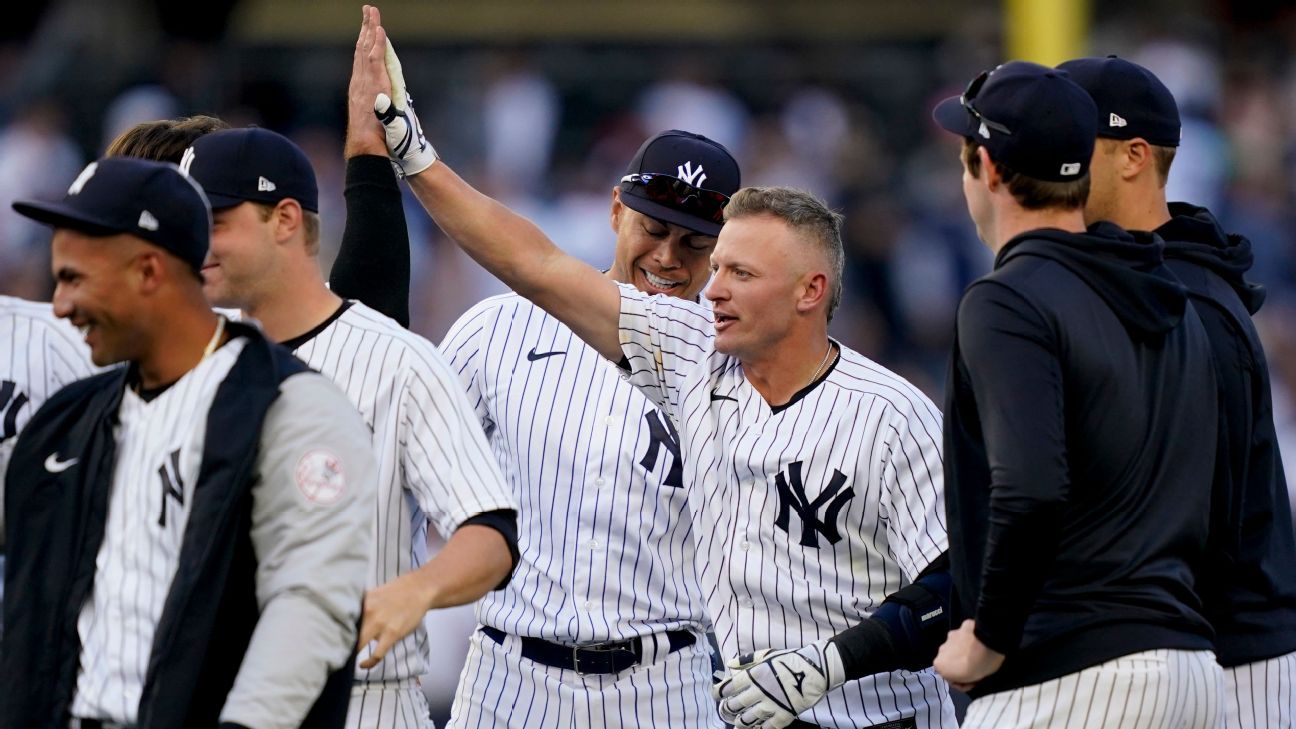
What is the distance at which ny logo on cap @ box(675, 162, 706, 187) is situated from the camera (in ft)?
16.2

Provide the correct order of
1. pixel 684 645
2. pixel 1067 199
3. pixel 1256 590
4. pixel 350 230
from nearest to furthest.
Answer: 1. pixel 1067 199
2. pixel 1256 590
3. pixel 350 230
4. pixel 684 645

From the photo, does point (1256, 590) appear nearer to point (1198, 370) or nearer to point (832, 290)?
point (1198, 370)

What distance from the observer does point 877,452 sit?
4.12m

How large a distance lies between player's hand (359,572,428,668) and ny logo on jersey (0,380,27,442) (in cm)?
130

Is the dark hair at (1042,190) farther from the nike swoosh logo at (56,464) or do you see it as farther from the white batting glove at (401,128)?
the nike swoosh logo at (56,464)

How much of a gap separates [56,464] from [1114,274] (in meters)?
1.98

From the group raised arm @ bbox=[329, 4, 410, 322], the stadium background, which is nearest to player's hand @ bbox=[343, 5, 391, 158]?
raised arm @ bbox=[329, 4, 410, 322]

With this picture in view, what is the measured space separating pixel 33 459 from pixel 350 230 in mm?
1203

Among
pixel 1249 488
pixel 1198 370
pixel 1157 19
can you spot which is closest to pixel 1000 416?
pixel 1198 370

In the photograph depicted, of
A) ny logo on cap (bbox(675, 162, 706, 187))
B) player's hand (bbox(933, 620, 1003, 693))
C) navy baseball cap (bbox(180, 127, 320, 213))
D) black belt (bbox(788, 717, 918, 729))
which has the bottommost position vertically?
black belt (bbox(788, 717, 918, 729))

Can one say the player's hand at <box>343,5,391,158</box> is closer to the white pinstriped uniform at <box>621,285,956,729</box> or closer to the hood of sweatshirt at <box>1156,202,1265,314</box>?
the white pinstriped uniform at <box>621,285,956,729</box>

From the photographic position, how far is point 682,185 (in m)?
4.93

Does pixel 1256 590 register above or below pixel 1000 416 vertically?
below

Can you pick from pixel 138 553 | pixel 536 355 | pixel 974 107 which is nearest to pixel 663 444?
pixel 536 355
